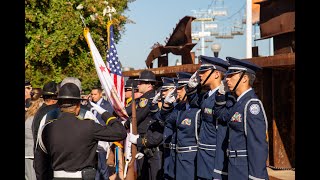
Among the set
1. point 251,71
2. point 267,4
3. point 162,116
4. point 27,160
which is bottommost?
point 27,160

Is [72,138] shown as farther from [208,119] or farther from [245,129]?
[208,119]

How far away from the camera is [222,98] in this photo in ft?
22.8

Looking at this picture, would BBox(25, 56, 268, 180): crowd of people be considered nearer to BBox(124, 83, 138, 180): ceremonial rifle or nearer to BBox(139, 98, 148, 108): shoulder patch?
BBox(139, 98, 148, 108): shoulder patch

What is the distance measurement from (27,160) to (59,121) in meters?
3.63

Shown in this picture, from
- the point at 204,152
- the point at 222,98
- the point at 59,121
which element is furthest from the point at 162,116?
the point at 59,121

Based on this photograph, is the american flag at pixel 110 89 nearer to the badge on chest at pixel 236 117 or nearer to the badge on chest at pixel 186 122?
the badge on chest at pixel 186 122

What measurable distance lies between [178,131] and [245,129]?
7.61 feet

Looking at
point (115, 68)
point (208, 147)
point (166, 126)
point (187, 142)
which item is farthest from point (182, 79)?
point (115, 68)

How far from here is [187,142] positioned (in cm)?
841

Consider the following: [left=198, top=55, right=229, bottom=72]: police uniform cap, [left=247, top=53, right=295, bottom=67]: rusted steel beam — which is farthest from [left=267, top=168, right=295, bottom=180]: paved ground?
[left=198, top=55, right=229, bottom=72]: police uniform cap

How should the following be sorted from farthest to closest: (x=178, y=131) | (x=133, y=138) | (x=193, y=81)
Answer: (x=133, y=138) < (x=178, y=131) < (x=193, y=81)

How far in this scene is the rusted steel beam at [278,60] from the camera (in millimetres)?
9408

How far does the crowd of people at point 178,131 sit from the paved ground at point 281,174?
182cm

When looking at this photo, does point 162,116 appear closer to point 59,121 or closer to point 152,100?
point 152,100
